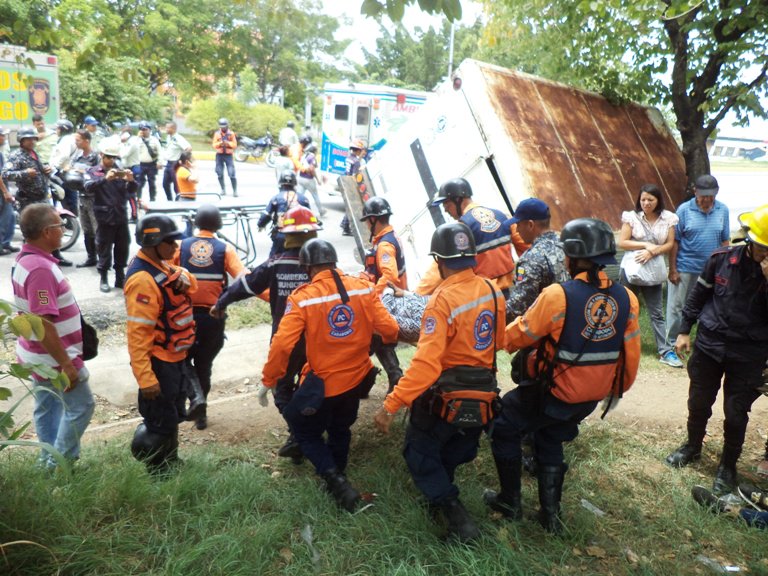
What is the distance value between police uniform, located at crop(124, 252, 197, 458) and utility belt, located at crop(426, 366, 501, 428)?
1.62 metres

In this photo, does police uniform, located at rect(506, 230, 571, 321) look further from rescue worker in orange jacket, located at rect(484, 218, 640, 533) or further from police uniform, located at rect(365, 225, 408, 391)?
police uniform, located at rect(365, 225, 408, 391)

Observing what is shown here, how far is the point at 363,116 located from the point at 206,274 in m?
13.6

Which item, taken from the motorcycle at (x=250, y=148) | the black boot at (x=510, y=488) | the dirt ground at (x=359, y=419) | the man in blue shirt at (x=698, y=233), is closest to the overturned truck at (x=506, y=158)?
the man in blue shirt at (x=698, y=233)

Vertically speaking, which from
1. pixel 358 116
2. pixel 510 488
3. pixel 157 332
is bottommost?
pixel 510 488

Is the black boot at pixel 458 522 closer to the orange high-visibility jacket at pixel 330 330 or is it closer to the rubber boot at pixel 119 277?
the orange high-visibility jacket at pixel 330 330

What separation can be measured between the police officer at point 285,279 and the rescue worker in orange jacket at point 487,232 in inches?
52.3

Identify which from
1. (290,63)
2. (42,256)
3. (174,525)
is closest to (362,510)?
(174,525)

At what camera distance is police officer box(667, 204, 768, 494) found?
12.7 feet

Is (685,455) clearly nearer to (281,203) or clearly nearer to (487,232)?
(487,232)

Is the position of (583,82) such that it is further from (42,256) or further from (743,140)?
(42,256)

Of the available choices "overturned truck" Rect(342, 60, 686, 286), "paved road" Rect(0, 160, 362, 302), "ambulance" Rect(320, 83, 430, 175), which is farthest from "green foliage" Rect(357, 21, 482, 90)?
"overturned truck" Rect(342, 60, 686, 286)

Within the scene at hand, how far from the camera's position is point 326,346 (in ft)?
11.8

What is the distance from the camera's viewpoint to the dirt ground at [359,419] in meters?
4.83

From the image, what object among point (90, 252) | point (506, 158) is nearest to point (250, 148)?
point (90, 252)
